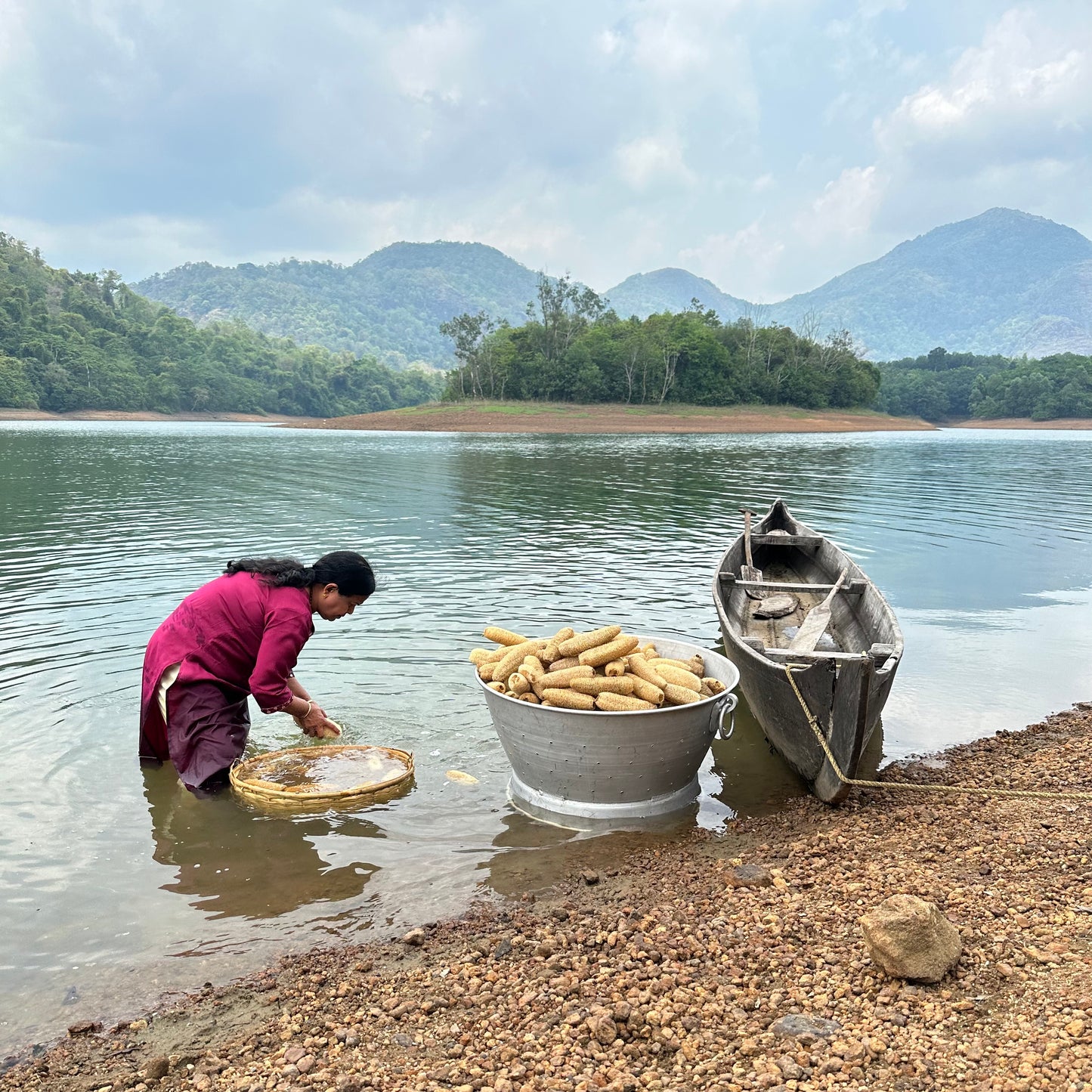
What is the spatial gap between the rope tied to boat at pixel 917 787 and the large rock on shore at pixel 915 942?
6.69 feet

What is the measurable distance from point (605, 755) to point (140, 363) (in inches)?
5424

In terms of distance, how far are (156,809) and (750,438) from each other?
6159cm

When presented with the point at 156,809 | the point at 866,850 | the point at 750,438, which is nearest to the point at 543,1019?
the point at 866,850

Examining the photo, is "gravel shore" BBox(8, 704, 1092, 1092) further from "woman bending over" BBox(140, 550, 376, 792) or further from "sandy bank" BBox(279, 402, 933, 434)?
"sandy bank" BBox(279, 402, 933, 434)

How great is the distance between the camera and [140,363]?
126m

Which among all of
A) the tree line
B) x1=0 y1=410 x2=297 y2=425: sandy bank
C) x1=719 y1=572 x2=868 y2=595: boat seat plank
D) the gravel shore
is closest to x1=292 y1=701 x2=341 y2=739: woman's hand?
the gravel shore

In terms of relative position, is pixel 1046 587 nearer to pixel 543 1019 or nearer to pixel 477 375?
pixel 543 1019

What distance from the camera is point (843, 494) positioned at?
28.0 meters

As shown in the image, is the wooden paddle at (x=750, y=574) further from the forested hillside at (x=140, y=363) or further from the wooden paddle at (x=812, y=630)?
the forested hillside at (x=140, y=363)

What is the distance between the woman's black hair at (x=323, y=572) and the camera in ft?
17.5

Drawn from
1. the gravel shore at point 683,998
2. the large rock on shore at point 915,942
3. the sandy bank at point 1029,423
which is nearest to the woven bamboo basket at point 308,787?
the gravel shore at point 683,998

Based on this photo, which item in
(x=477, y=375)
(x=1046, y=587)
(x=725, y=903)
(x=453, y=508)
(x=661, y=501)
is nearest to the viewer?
(x=725, y=903)

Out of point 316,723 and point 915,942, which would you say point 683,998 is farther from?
point 316,723

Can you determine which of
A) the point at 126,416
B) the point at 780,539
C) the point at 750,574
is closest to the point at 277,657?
the point at 750,574
